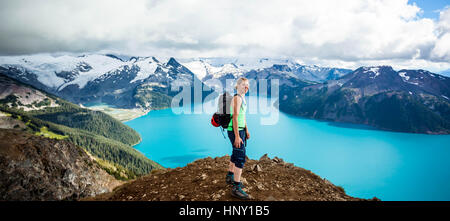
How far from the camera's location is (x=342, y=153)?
9138cm

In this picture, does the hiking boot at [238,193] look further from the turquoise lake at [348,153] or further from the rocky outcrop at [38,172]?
the turquoise lake at [348,153]

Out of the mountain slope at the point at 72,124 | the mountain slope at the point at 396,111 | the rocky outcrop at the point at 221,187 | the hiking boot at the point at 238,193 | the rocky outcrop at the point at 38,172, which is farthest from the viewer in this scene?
the mountain slope at the point at 396,111

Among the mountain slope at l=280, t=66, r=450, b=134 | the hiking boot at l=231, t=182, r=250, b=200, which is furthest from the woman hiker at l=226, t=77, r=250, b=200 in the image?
the mountain slope at l=280, t=66, r=450, b=134

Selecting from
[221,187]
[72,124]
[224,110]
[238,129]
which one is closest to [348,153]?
[221,187]

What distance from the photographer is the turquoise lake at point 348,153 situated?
6306 cm

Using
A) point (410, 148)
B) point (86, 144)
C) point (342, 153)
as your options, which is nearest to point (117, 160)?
point (86, 144)

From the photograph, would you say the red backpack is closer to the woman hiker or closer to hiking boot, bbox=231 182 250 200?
the woman hiker

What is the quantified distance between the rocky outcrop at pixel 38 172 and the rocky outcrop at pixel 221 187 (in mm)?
18471

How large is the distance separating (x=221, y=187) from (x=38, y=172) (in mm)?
25804

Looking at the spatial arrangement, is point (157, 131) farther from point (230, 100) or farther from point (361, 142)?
point (230, 100)

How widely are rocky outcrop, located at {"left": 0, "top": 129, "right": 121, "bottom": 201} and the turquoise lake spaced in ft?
167

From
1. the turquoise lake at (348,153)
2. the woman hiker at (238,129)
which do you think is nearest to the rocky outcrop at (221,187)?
the woman hiker at (238,129)
